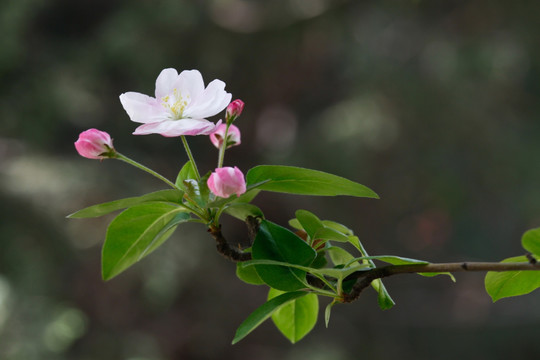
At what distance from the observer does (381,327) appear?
2.72 meters

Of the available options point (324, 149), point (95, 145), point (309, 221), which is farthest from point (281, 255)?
point (324, 149)

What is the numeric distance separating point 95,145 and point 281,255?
132 mm

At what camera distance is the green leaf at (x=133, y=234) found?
0.29 meters

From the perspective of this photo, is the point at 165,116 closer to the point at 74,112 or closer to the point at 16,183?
the point at 16,183

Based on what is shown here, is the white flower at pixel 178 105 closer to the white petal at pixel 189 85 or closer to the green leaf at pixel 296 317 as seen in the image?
the white petal at pixel 189 85

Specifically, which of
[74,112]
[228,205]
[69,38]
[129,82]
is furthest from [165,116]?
[69,38]

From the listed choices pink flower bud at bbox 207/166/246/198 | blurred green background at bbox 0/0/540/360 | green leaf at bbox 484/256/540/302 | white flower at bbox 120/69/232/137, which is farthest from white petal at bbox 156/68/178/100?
blurred green background at bbox 0/0/540/360

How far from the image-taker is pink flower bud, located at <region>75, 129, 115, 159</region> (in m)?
0.35

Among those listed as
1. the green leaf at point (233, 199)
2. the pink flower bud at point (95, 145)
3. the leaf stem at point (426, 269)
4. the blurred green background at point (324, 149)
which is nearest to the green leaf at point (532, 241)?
the leaf stem at point (426, 269)

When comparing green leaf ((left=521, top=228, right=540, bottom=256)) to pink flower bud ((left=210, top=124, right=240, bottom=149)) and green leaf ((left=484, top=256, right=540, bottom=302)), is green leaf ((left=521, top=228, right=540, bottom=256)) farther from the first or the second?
pink flower bud ((left=210, top=124, right=240, bottom=149))

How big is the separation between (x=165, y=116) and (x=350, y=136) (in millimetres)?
2033

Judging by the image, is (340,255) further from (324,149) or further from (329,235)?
(324,149)

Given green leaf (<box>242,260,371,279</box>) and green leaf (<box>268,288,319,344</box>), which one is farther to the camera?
green leaf (<box>268,288,319,344</box>)

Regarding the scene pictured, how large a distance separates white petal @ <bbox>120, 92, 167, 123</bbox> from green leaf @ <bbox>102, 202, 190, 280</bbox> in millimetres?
57
